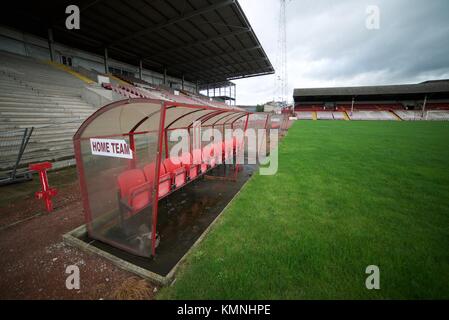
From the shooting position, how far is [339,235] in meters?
3.21

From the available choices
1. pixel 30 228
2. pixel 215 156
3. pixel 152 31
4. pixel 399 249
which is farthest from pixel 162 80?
pixel 399 249

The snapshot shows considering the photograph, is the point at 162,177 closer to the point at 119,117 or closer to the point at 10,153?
the point at 119,117

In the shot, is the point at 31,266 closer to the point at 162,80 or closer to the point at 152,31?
the point at 152,31

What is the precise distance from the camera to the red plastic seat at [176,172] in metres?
4.55

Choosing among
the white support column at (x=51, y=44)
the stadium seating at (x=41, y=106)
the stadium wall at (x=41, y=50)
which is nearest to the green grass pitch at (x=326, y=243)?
the stadium seating at (x=41, y=106)

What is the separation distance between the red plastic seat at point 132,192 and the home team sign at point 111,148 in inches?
22.9

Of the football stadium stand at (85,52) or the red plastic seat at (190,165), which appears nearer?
the red plastic seat at (190,165)

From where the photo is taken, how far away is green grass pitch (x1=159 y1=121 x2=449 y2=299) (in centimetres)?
225

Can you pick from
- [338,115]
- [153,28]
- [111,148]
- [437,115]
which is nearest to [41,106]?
[111,148]

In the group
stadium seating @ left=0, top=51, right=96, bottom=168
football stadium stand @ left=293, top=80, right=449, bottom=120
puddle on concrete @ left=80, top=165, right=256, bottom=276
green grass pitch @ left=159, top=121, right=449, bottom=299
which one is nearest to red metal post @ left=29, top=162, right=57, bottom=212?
puddle on concrete @ left=80, top=165, right=256, bottom=276

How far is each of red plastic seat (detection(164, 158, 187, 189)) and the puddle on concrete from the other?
1.48 feet

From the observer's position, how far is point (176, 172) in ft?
15.0

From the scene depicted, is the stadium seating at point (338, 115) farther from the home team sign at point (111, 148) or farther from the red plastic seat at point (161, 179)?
the home team sign at point (111, 148)

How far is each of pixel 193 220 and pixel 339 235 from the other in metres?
2.70
